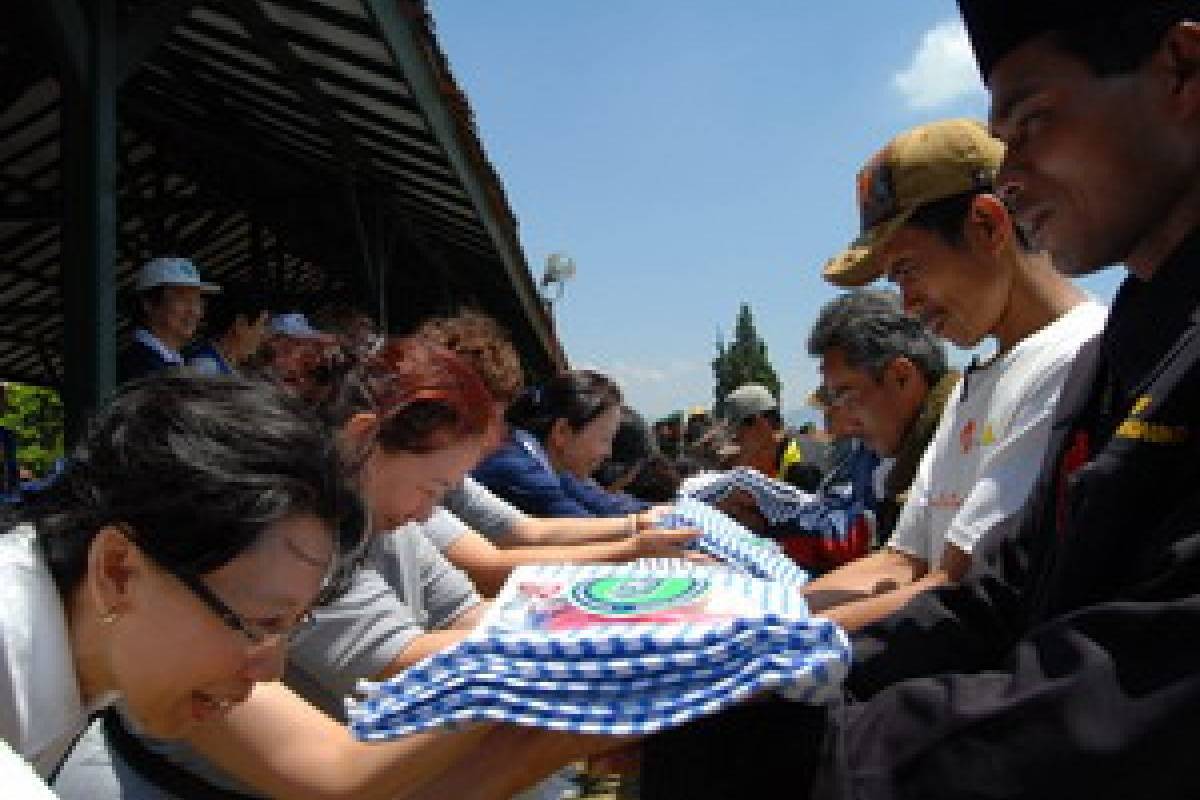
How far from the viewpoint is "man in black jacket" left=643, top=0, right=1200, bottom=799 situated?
2.81 feet

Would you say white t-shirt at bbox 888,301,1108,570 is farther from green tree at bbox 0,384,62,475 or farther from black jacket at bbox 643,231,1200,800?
green tree at bbox 0,384,62,475

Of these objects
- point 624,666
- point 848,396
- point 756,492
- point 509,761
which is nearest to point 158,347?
point 756,492

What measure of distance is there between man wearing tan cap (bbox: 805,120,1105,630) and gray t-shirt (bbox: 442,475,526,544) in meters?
1.75

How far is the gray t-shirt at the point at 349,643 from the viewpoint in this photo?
1614mm

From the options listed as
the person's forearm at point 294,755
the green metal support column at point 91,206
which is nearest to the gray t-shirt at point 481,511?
the green metal support column at point 91,206

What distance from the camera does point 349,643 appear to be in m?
1.85

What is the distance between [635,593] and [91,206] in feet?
10.5

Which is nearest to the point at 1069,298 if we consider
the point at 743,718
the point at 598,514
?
the point at 743,718

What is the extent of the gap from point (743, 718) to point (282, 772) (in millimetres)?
790

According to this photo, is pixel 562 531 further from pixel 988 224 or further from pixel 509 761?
pixel 509 761

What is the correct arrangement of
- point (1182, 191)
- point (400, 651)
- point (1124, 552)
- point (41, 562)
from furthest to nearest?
point (400, 651) < point (41, 562) < point (1182, 191) < point (1124, 552)

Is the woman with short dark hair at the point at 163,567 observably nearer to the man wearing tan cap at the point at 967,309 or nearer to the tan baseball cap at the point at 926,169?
the man wearing tan cap at the point at 967,309

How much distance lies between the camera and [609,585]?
50.9 inches

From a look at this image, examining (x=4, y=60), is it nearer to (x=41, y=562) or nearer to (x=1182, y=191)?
(x=41, y=562)
